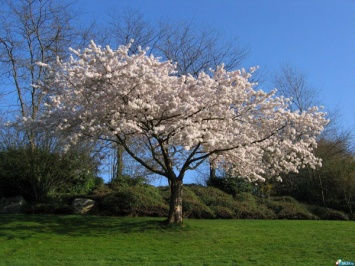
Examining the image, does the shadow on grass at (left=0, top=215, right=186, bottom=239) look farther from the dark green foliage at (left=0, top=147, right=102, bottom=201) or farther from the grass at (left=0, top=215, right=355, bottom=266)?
the dark green foliage at (left=0, top=147, right=102, bottom=201)

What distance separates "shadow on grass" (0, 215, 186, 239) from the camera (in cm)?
1034

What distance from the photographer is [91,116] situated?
391 inches

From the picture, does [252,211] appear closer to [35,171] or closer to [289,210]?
[289,210]

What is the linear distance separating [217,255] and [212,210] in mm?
6477

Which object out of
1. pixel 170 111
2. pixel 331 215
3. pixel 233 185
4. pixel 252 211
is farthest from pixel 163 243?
pixel 331 215

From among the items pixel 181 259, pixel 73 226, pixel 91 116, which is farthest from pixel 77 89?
pixel 181 259

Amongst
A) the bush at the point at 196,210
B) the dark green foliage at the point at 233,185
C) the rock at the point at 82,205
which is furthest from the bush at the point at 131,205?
the dark green foliage at the point at 233,185

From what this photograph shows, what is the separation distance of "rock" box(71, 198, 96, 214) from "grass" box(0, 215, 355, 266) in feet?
5.47

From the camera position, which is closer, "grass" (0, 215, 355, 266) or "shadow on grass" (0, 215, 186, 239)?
"grass" (0, 215, 355, 266)

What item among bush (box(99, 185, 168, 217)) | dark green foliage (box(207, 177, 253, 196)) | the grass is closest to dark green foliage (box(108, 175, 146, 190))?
bush (box(99, 185, 168, 217))

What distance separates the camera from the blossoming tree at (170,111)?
975cm

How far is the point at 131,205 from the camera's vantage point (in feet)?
45.4

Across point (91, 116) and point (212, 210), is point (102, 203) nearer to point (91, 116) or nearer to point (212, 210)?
point (212, 210)

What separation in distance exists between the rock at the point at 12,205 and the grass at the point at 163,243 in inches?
72.0
